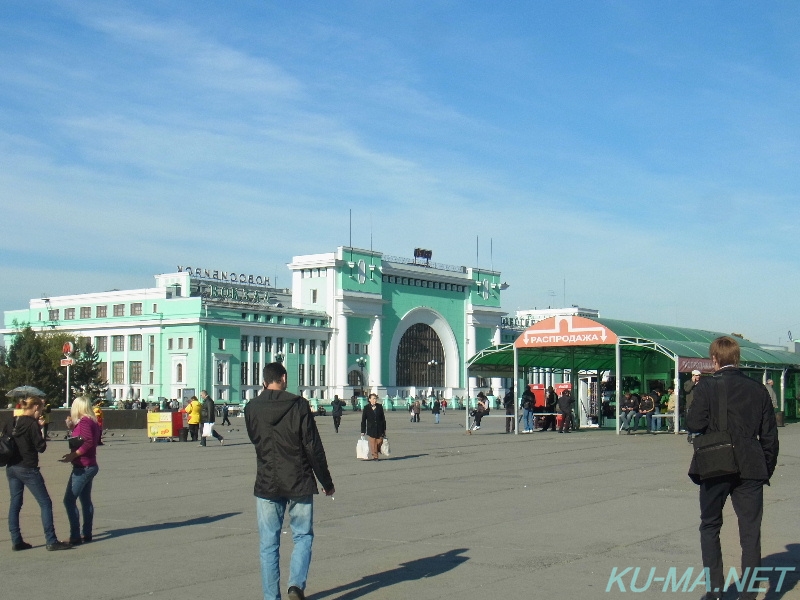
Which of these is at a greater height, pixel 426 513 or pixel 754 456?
pixel 754 456

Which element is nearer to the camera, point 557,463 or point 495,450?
point 557,463

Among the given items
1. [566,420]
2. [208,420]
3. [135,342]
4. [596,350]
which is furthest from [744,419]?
[135,342]

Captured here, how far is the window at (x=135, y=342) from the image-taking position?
10100 centimetres

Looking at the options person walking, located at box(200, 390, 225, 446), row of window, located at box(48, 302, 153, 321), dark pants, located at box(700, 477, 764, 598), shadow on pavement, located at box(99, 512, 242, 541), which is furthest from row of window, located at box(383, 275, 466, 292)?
dark pants, located at box(700, 477, 764, 598)

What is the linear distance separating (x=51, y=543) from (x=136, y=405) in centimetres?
8166

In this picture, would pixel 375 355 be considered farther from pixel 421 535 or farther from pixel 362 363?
pixel 421 535

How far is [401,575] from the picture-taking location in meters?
8.77

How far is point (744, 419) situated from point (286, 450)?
10.7 feet

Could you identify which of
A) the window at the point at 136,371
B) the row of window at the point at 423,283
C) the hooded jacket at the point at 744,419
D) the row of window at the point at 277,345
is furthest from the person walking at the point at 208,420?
the row of window at the point at 423,283

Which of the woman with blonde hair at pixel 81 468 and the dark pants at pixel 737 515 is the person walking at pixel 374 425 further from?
the dark pants at pixel 737 515

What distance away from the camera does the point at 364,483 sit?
17.5 meters

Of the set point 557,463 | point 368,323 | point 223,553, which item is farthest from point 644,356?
point 368,323

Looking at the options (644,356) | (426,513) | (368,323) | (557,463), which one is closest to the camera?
(426,513)

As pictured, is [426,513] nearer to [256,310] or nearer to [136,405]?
[136,405]
